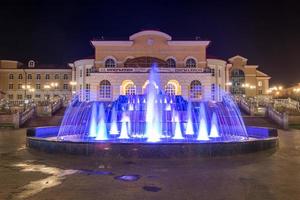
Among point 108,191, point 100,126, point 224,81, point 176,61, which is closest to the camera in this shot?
point 108,191

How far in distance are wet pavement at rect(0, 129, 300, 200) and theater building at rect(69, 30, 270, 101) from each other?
37.5 m

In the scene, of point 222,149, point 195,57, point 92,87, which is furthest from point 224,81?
point 222,149

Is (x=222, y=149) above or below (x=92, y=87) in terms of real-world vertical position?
below

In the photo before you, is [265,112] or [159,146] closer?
[159,146]

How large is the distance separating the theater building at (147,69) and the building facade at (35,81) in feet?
55.1

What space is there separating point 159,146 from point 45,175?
427cm

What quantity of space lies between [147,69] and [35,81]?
3801cm

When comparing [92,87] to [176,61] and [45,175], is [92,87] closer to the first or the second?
[176,61]

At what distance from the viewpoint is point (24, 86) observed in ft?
241

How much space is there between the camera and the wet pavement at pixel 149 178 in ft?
25.1

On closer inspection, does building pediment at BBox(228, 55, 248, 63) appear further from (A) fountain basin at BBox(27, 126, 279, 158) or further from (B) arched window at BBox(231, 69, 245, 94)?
(A) fountain basin at BBox(27, 126, 279, 158)

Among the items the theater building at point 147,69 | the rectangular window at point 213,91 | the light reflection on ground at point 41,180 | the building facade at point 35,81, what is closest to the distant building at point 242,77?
the theater building at point 147,69

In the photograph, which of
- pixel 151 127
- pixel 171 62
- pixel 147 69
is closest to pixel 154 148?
pixel 151 127

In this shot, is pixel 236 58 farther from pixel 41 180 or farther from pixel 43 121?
pixel 41 180
